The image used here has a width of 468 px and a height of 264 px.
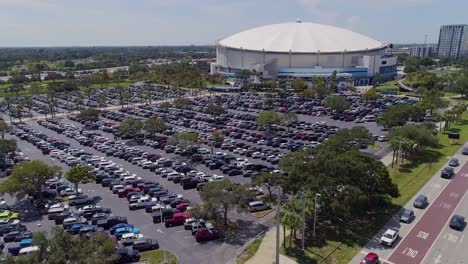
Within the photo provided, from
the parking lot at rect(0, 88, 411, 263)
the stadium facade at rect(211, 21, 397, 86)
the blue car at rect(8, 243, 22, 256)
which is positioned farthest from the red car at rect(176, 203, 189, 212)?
the stadium facade at rect(211, 21, 397, 86)

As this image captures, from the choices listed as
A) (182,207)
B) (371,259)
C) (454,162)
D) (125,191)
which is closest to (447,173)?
(454,162)

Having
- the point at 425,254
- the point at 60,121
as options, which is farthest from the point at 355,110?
the point at 60,121

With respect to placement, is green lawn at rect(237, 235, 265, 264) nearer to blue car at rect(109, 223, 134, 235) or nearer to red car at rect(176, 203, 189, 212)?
red car at rect(176, 203, 189, 212)

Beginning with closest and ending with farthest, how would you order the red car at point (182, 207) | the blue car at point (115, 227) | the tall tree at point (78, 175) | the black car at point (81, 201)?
the blue car at point (115, 227) < the red car at point (182, 207) < the black car at point (81, 201) < the tall tree at point (78, 175)

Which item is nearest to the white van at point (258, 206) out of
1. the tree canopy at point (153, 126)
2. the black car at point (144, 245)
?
the black car at point (144, 245)

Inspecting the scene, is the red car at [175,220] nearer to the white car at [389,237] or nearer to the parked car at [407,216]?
the white car at [389,237]

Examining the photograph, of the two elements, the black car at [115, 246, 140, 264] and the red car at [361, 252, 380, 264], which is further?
the black car at [115, 246, 140, 264]
